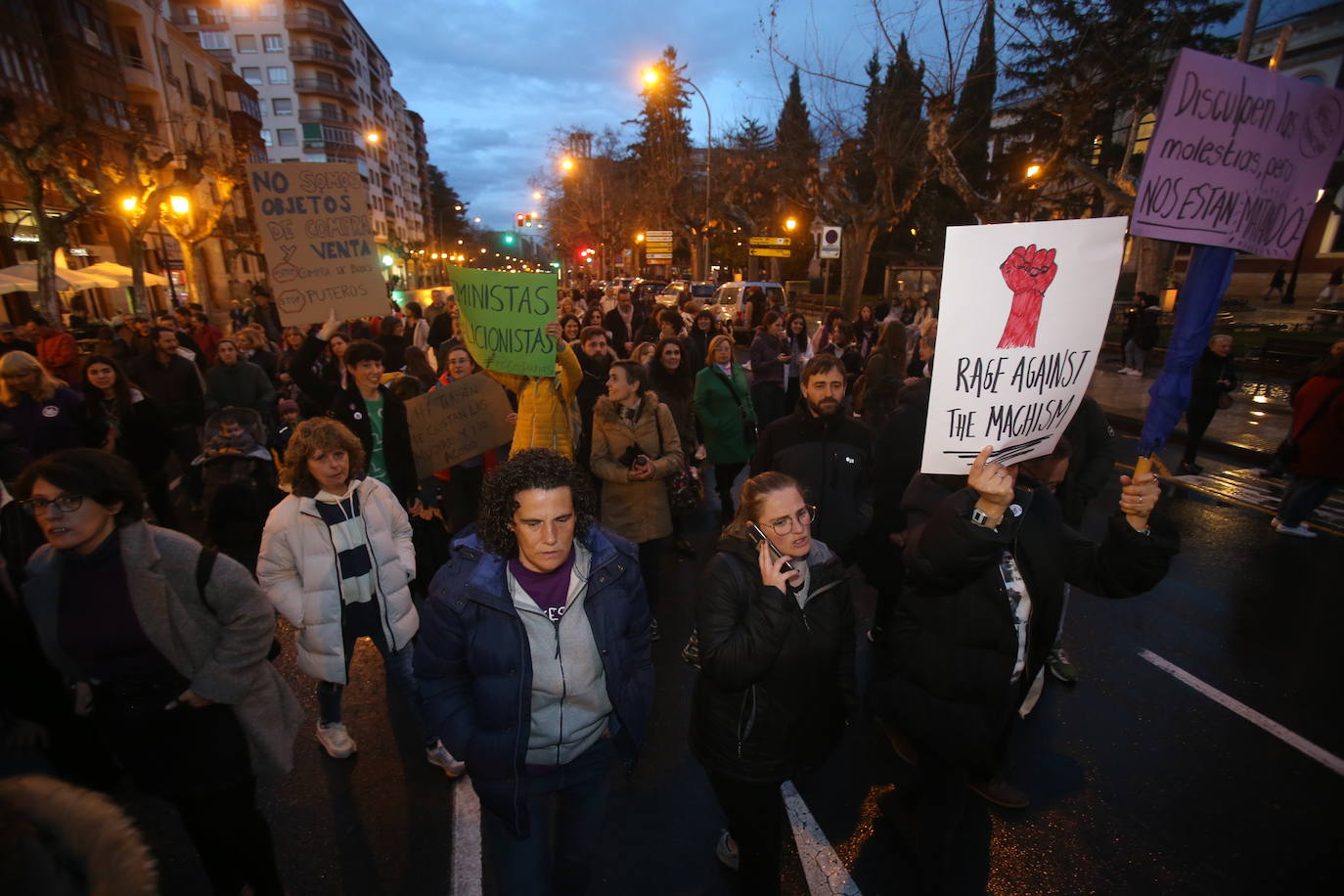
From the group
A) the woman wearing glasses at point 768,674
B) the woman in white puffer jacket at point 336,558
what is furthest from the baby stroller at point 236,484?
the woman wearing glasses at point 768,674

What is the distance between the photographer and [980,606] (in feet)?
7.50

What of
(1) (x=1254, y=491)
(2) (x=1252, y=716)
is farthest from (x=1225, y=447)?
(2) (x=1252, y=716)

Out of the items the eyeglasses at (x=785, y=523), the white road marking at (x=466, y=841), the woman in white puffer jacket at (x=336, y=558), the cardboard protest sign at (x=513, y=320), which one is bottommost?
the white road marking at (x=466, y=841)

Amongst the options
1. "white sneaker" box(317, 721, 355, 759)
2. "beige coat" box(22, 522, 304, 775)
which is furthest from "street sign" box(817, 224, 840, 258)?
"beige coat" box(22, 522, 304, 775)

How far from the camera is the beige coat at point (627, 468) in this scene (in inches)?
166

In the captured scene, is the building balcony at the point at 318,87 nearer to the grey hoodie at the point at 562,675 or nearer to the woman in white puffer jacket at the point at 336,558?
the woman in white puffer jacket at the point at 336,558

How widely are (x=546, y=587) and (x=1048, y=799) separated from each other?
2788 mm

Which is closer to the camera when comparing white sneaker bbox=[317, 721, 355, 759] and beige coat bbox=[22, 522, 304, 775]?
beige coat bbox=[22, 522, 304, 775]

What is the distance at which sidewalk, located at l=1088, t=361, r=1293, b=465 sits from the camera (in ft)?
30.5

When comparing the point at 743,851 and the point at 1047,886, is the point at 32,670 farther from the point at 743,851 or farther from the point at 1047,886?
the point at 1047,886

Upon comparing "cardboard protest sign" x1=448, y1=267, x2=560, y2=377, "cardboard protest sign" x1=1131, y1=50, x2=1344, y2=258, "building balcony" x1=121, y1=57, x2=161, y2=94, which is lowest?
"cardboard protest sign" x1=448, y1=267, x2=560, y2=377

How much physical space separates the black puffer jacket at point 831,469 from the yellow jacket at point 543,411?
1.52 metres

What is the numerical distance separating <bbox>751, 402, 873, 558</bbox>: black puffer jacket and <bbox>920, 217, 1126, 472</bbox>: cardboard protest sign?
1.42m

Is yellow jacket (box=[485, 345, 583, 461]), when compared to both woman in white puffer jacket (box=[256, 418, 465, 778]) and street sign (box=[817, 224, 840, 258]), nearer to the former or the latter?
woman in white puffer jacket (box=[256, 418, 465, 778])
